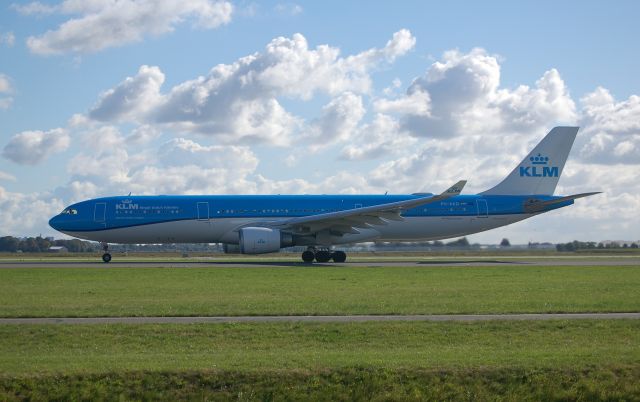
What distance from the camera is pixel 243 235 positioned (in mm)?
41188

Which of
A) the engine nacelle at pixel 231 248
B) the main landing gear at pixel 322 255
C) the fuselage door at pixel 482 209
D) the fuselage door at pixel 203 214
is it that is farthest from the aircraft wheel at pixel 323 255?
the fuselage door at pixel 482 209

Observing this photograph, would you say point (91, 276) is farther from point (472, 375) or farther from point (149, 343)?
point (472, 375)

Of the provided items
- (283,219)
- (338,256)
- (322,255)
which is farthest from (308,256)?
(283,219)

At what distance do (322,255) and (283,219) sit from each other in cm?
309

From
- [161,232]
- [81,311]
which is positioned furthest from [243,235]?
[81,311]

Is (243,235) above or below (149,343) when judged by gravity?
above

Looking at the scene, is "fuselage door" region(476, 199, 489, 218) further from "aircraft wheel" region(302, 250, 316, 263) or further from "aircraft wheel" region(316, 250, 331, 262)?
"aircraft wheel" region(302, 250, 316, 263)

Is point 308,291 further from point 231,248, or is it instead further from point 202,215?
point 231,248

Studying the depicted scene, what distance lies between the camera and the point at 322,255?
4366cm

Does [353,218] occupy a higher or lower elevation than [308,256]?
higher

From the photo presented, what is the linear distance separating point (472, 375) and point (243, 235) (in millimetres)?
29699

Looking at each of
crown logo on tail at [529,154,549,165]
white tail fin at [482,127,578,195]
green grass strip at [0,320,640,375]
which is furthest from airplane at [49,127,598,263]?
green grass strip at [0,320,640,375]

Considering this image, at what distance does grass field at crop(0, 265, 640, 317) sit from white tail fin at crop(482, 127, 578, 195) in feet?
45.6

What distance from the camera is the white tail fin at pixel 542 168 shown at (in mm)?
47625
